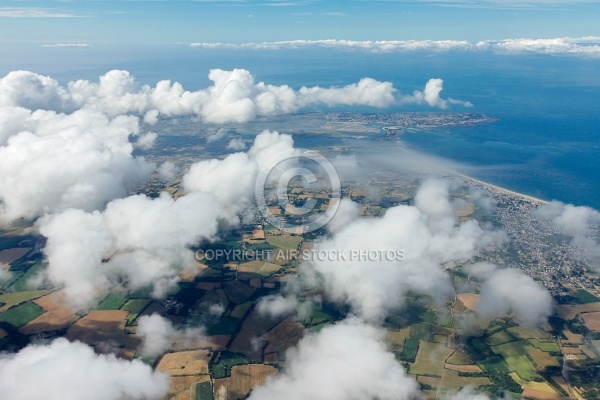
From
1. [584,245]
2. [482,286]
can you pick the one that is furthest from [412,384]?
[584,245]

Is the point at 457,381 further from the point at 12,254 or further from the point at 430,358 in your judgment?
the point at 12,254

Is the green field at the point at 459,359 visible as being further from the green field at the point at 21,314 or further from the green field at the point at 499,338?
the green field at the point at 21,314

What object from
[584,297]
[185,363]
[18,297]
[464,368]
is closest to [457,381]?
[464,368]

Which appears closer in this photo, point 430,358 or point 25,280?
point 430,358

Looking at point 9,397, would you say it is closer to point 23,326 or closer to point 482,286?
point 23,326

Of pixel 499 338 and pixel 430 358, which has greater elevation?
pixel 499 338

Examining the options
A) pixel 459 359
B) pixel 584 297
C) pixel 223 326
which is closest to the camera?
pixel 459 359

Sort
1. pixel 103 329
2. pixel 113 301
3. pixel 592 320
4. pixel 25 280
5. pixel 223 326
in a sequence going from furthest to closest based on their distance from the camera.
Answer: pixel 25 280 < pixel 113 301 < pixel 592 320 < pixel 223 326 < pixel 103 329

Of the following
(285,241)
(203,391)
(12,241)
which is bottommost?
(203,391)
